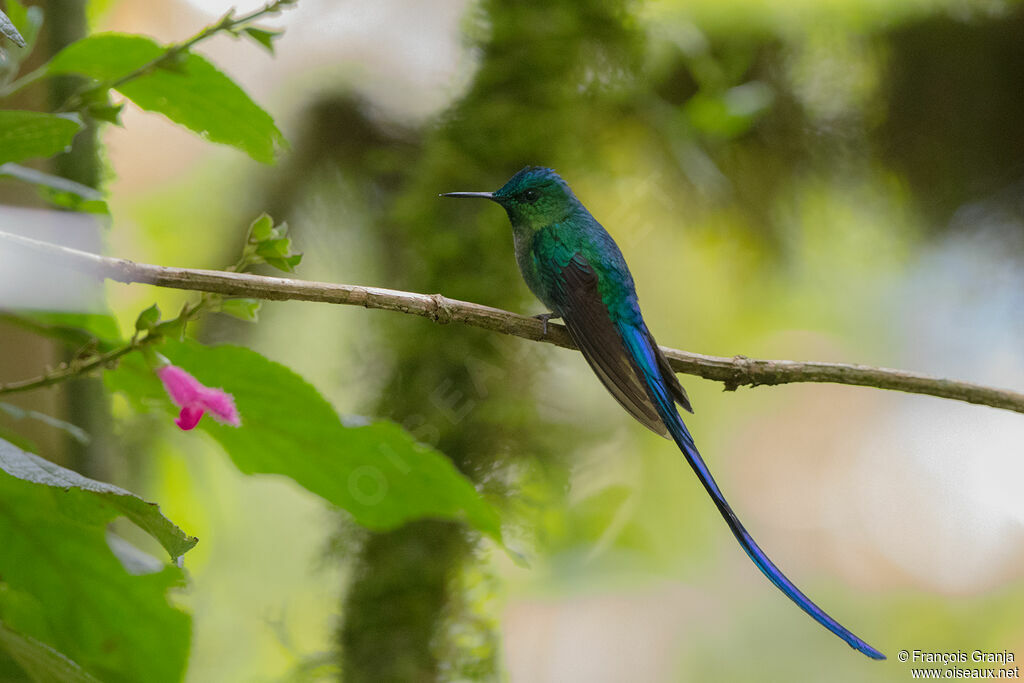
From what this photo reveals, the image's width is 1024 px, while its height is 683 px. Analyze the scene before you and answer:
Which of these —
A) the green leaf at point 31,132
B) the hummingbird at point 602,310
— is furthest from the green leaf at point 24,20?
the hummingbird at point 602,310

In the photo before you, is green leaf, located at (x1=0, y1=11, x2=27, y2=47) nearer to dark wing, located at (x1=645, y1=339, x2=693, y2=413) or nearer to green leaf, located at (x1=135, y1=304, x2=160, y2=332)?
green leaf, located at (x1=135, y1=304, x2=160, y2=332)

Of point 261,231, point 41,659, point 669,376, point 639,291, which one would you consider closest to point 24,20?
point 261,231

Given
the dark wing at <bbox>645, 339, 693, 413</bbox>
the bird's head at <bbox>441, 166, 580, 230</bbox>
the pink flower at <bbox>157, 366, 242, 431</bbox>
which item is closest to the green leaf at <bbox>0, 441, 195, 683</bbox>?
the pink flower at <bbox>157, 366, 242, 431</bbox>

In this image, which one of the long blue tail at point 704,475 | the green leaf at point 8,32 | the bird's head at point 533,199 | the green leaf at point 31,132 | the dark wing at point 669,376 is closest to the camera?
the green leaf at point 8,32

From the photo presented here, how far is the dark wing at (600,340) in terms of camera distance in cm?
75

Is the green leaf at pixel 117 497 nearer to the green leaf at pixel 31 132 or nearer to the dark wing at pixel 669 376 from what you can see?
the green leaf at pixel 31 132

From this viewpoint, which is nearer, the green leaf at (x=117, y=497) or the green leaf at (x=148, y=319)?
the green leaf at (x=117, y=497)

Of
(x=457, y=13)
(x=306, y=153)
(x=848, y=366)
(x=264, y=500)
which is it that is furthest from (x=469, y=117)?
(x=264, y=500)

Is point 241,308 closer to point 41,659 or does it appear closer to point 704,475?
point 41,659

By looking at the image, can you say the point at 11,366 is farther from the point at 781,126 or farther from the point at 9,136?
the point at 781,126

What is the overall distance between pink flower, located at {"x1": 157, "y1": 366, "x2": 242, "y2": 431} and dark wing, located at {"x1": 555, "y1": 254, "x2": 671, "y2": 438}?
0.36 metres

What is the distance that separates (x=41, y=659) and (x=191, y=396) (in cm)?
24

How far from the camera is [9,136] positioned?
22.1 inches

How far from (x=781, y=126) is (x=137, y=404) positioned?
4.91ft
